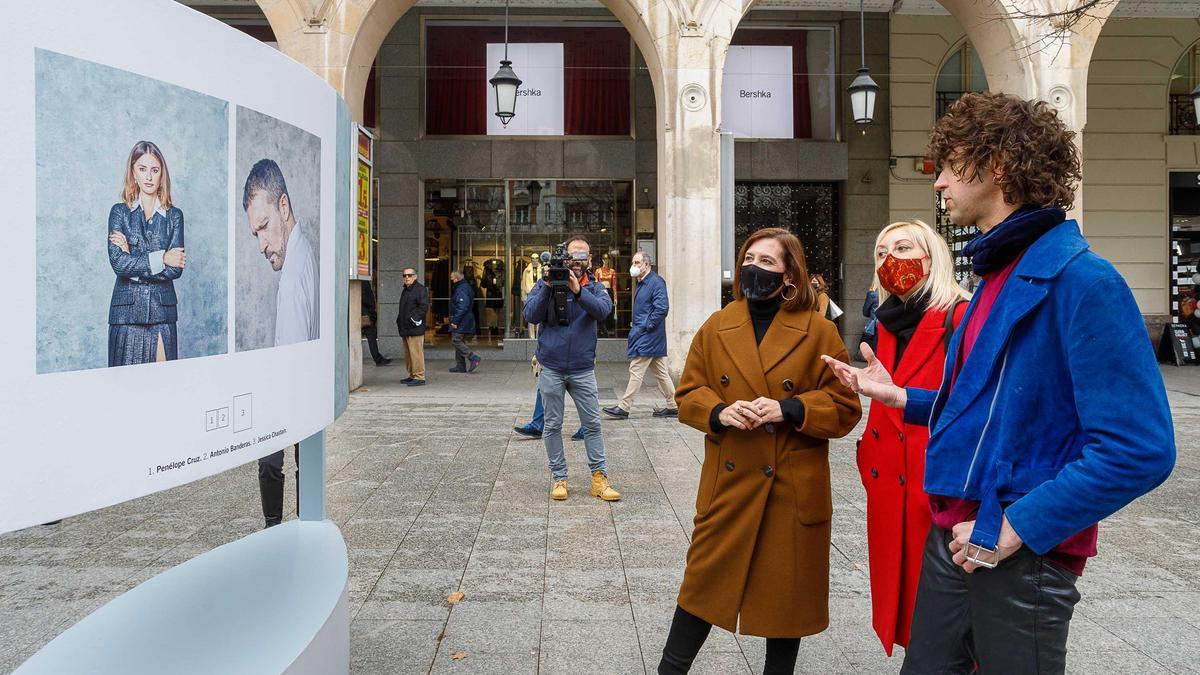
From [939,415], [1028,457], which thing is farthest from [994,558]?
[939,415]

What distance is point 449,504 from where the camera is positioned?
6.14 meters

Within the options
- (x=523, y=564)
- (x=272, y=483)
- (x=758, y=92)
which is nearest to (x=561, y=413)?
(x=523, y=564)

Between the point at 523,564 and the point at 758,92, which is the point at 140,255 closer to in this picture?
the point at 523,564

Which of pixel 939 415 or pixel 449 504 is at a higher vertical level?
pixel 939 415

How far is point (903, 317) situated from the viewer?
11.0ft

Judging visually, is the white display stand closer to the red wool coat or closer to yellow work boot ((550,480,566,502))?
the red wool coat

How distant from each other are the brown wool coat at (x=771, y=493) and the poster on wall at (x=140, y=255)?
1502 millimetres

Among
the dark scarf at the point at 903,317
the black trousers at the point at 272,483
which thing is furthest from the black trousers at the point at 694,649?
the black trousers at the point at 272,483

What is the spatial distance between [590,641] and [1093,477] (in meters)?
2.56

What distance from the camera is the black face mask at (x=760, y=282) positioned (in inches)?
124

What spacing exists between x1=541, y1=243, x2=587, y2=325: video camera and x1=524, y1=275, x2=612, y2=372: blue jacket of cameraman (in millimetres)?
37

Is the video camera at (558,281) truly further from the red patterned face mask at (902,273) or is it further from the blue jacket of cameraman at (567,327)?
the red patterned face mask at (902,273)

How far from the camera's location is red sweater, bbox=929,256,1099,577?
6.15 ft

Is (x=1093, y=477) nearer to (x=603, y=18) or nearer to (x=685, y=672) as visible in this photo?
(x=685, y=672)
